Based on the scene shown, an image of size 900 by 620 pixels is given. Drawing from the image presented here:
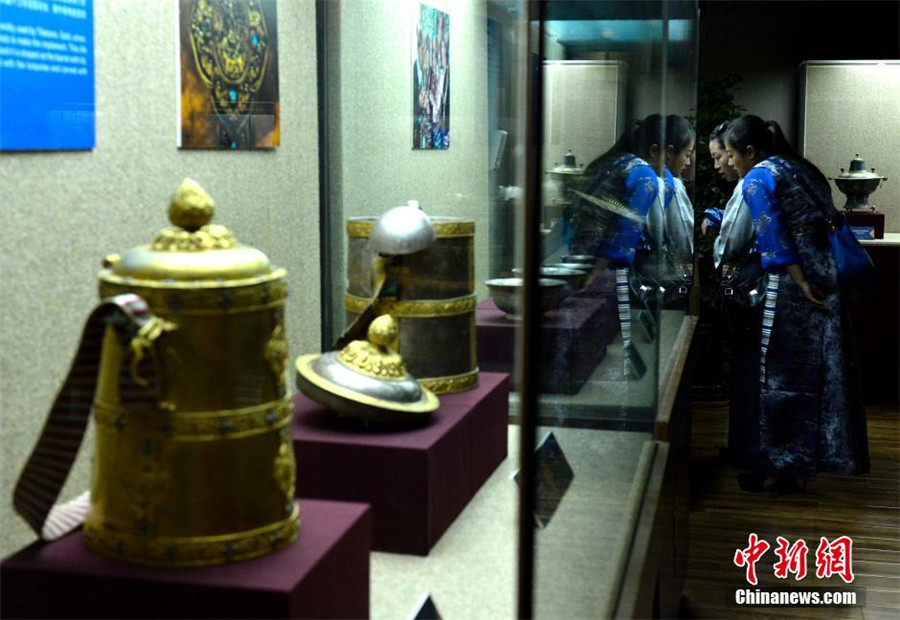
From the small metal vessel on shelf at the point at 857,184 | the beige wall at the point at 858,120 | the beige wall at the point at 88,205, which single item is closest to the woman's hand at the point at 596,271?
the beige wall at the point at 88,205

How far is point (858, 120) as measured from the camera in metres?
6.55

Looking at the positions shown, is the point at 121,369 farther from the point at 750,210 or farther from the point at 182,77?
the point at 750,210

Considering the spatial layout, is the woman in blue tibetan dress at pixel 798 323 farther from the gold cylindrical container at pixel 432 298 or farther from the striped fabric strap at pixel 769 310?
the gold cylindrical container at pixel 432 298

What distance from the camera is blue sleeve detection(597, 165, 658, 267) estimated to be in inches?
79.0

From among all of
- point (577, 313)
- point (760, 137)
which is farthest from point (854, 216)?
point (577, 313)

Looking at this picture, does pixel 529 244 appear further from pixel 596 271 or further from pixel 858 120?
pixel 858 120

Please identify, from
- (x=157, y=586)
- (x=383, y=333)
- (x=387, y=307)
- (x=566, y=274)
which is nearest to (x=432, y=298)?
(x=387, y=307)

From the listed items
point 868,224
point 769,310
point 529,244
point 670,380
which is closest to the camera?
point 529,244

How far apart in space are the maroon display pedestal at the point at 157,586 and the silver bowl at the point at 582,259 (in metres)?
0.48

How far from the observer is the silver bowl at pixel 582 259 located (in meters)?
1.56

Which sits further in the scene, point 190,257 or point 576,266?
point 576,266

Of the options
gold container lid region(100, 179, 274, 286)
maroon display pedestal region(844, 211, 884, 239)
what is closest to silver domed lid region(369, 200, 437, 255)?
gold container lid region(100, 179, 274, 286)

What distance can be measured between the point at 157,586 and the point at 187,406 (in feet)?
0.63

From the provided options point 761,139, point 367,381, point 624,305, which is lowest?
point 367,381
